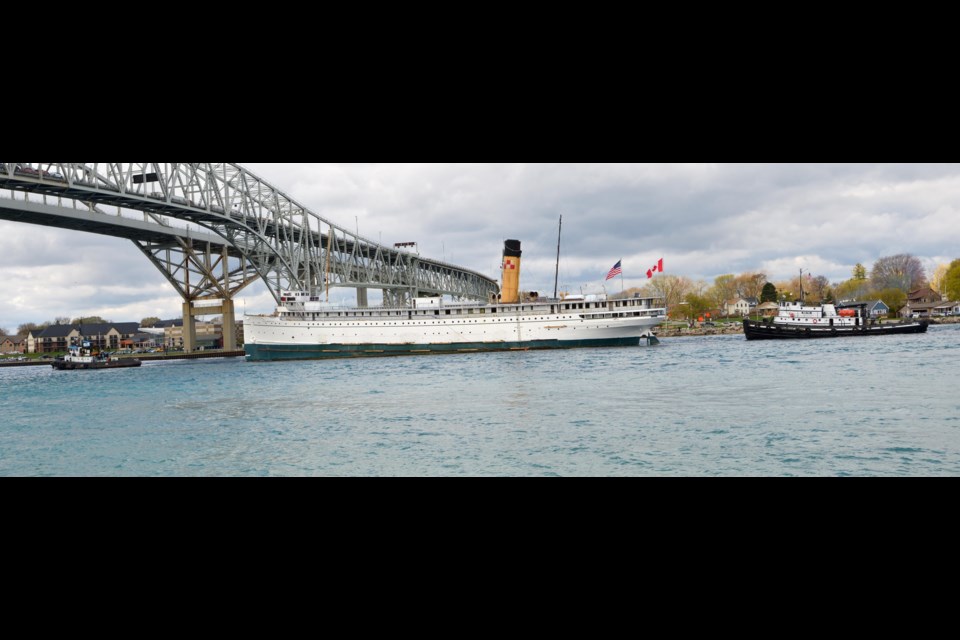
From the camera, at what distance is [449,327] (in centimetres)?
2923

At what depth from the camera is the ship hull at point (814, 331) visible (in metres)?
29.9

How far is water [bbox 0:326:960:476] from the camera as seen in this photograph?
21.2 ft

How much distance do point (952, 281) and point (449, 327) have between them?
113ft

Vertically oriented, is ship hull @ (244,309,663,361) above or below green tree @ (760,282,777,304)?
below

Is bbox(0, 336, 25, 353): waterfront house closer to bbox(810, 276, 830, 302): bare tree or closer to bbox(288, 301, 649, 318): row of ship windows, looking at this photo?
bbox(288, 301, 649, 318): row of ship windows

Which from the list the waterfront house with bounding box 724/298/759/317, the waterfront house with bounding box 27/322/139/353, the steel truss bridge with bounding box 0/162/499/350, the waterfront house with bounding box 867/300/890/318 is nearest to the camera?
the steel truss bridge with bounding box 0/162/499/350

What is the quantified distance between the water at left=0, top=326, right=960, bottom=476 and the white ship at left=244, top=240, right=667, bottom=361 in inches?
408

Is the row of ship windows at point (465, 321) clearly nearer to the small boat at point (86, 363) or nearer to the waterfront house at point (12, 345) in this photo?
the small boat at point (86, 363)

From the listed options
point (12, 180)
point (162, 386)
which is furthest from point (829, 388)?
point (12, 180)

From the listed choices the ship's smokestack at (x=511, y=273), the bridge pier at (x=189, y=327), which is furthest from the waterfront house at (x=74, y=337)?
the ship's smokestack at (x=511, y=273)

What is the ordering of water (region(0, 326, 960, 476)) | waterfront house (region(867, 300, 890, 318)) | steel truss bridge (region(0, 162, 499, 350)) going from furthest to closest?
waterfront house (region(867, 300, 890, 318))
steel truss bridge (region(0, 162, 499, 350))
water (region(0, 326, 960, 476))

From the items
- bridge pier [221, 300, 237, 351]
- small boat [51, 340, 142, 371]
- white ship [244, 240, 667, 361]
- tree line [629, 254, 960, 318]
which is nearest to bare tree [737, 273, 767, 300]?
tree line [629, 254, 960, 318]

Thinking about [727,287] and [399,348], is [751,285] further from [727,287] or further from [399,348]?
[399,348]
